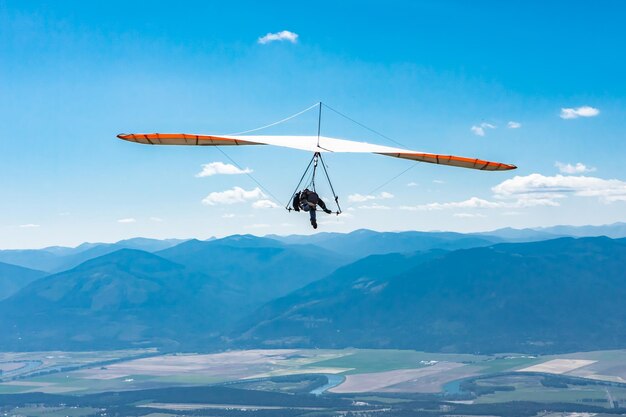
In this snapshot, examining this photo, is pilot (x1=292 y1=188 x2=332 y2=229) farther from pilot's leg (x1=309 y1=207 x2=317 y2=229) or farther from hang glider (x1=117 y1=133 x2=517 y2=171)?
hang glider (x1=117 y1=133 x2=517 y2=171)

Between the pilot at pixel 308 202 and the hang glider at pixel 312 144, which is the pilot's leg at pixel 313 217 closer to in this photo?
the pilot at pixel 308 202

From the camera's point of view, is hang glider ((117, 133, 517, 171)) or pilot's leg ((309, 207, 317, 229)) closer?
hang glider ((117, 133, 517, 171))

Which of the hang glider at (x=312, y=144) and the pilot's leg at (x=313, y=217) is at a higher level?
the hang glider at (x=312, y=144)

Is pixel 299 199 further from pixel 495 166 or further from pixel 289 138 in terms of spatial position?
pixel 495 166

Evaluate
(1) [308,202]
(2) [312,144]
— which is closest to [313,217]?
(1) [308,202]

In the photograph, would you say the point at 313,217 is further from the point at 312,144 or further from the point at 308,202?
the point at 312,144

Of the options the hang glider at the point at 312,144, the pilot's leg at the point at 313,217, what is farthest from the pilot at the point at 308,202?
the hang glider at the point at 312,144

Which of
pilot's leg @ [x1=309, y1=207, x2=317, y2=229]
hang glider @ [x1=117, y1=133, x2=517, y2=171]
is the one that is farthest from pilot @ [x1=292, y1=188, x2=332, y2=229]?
hang glider @ [x1=117, y1=133, x2=517, y2=171]
